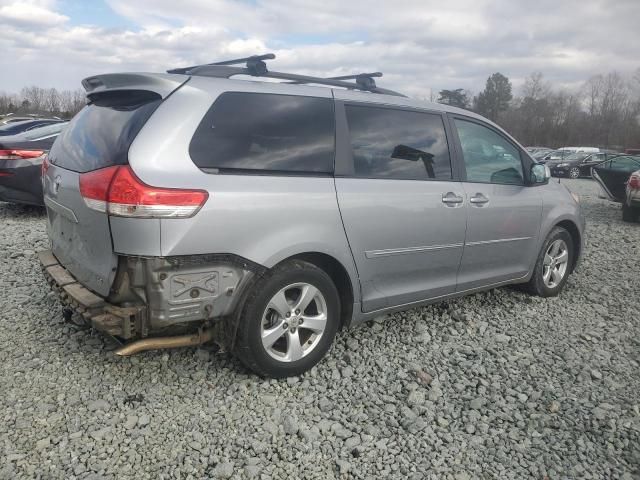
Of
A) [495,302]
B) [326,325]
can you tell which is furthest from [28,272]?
[495,302]

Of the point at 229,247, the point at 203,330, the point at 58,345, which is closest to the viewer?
the point at 229,247

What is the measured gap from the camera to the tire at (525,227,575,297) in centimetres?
490

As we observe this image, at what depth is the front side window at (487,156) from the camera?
414cm

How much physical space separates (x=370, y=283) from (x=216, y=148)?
1.36 meters

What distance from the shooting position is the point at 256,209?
2.85 metres

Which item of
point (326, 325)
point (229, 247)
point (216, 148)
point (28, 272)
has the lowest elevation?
point (28, 272)

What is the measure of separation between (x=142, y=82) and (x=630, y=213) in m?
10.0

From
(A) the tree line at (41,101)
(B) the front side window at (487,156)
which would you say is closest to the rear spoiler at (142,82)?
(B) the front side window at (487,156)

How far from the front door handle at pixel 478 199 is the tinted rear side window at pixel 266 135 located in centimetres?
134

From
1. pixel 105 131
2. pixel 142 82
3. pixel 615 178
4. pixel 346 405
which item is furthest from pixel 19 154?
pixel 615 178

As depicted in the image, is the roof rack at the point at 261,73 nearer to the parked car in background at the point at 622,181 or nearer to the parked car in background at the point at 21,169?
the parked car in background at the point at 21,169

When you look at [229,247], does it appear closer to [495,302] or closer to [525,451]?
[525,451]

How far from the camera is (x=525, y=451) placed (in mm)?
2682

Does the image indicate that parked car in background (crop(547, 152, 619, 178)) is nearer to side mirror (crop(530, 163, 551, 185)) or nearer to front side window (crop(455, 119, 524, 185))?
side mirror (crop(530, 163, 551, 185))
